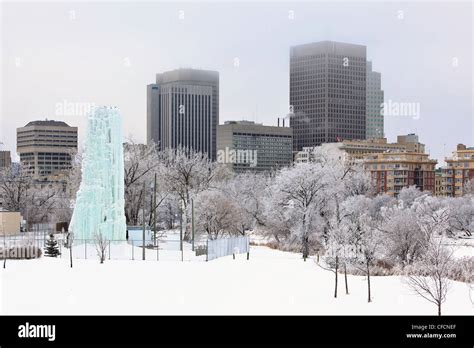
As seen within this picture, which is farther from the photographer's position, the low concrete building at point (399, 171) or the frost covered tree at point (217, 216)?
the low concrete building at point (399, 171)

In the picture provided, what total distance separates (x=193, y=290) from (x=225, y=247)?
1989cm

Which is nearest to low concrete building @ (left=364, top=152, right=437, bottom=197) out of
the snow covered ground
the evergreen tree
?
the evergreen tree

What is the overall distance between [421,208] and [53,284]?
51.0 m

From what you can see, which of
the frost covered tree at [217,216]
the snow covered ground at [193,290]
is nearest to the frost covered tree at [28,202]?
the frost covered tree at [217,216]

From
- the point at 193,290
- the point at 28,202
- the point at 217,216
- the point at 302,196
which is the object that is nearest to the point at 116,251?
the point at 193,290

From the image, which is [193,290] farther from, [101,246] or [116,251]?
[116,251]

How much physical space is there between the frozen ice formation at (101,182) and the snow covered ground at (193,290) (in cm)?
692

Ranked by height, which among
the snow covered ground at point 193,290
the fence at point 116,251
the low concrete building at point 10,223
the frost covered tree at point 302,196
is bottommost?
the snow covered ground at point 193,290

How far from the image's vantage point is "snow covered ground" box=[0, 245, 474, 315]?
35.7 metres

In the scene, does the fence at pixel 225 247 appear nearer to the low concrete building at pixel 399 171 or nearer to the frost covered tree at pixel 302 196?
the frost covered tree at pixel 302 196

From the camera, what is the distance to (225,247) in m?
60.4

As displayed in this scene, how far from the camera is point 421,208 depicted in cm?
8531

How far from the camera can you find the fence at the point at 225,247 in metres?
57.2

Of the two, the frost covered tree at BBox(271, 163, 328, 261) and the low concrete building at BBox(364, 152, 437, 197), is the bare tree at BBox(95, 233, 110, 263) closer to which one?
the frost covered tree at BBox(271, 163, 328, 261)
